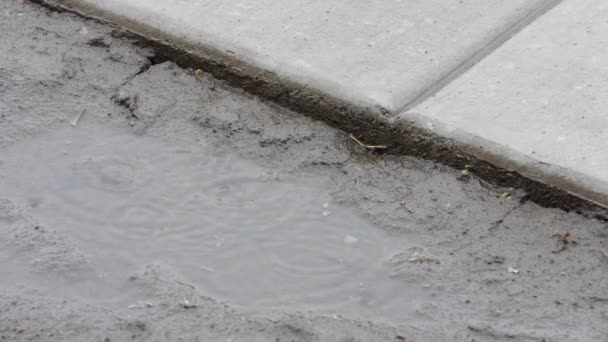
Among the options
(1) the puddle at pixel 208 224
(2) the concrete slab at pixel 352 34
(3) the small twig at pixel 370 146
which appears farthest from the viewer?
(2) the concrete slab at pixel 352 34

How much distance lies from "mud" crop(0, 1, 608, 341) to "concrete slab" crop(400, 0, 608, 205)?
12 centimetres

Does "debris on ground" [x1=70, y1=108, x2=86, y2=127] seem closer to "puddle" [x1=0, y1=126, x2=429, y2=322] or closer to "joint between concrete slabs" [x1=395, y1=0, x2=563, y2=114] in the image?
"puddle" [x1=0, y1=126, x2=429, y2=322]

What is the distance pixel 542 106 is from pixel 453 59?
1.22 ft

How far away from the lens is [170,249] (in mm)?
2561

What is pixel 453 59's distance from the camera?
119 inches

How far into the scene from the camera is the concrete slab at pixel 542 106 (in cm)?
260

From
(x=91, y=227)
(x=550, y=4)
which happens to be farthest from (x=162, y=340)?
(x=550, y=4)

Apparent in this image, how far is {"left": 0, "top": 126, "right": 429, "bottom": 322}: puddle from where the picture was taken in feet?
7.93

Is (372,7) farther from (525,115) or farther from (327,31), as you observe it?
(525,115)

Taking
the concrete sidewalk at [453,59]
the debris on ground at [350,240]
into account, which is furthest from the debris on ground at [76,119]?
the debris on ground at [350,240]

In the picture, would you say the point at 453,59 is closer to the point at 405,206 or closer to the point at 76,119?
the point at 405,206

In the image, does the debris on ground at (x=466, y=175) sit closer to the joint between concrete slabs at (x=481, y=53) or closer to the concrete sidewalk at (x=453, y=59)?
the concrete sidewalk at (x=453, y=59)

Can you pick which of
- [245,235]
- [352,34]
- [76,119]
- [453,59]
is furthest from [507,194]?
[76,119]

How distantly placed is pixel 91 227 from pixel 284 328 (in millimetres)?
727
